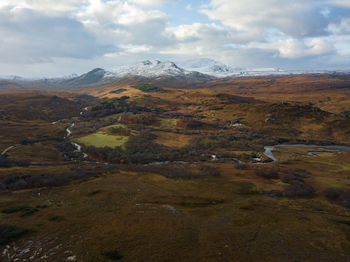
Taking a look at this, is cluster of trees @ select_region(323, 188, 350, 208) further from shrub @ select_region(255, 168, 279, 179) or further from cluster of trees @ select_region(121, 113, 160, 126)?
cluster of trees @ select_region(121, 113, 160, 126)

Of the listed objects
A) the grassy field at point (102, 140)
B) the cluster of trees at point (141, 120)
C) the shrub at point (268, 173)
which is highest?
the cluster of trees at point (141, 120)

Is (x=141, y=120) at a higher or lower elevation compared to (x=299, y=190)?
higher

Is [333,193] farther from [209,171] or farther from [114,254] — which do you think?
[114,254]

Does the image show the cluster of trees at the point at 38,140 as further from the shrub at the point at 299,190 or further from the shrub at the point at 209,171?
the shrub at the point at 299,190

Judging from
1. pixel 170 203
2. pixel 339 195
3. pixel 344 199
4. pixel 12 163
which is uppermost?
pixel 12 163

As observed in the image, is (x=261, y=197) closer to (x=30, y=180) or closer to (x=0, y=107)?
(x=30, y=180)

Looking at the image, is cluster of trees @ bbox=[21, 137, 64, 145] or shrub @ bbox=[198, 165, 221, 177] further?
cluster of trees @ bbox=[21, 137, 64, 145]

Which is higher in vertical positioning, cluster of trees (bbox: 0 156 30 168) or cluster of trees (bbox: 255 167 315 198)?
cluster of trees (bbox: 0 156 30 168)

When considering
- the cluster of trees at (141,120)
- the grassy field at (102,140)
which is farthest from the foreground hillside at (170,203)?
the cluster of trees at (141,120)

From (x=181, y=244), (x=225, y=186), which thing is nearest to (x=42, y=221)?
(x=181, y=244)

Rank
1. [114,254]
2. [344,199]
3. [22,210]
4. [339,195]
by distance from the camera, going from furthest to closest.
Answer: [339,195] → [344,199] → [22,210] → [114,254]

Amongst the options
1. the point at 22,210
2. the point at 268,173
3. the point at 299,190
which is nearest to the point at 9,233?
the point at 22,210

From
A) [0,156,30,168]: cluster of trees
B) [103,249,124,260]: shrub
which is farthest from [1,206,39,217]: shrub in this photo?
[0,156,30,168]: cluster of trees
